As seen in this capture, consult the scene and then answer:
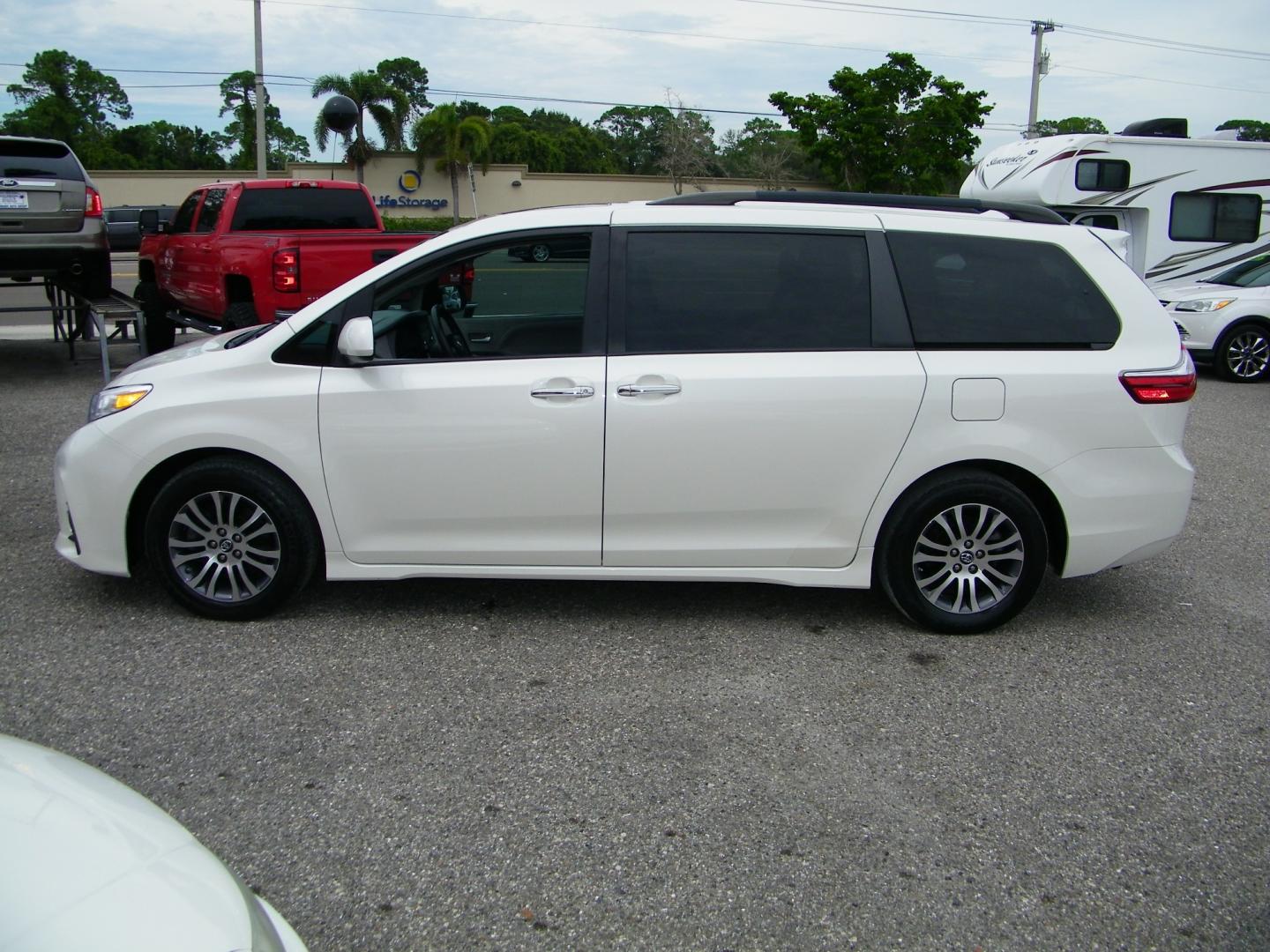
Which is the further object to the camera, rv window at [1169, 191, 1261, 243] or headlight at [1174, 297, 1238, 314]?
rv window at [1169, 191, 1261, 243]

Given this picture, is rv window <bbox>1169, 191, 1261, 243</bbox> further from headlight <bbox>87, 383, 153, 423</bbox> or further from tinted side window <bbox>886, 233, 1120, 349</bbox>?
headlight <bbox>87, 383, 153, 423</bbox>

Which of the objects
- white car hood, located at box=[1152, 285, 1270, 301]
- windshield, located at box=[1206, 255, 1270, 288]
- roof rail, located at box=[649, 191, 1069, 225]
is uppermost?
roof rail, located at box=[649, 191, 1069, 225]

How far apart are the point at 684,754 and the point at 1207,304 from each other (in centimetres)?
1236

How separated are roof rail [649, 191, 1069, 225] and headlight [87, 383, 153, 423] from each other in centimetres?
238

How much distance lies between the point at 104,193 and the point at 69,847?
5095cm

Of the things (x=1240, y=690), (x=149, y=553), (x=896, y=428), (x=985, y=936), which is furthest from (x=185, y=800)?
(x=1240, y=690)

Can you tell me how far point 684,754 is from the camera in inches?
150

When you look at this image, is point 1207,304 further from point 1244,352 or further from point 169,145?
point 169,145

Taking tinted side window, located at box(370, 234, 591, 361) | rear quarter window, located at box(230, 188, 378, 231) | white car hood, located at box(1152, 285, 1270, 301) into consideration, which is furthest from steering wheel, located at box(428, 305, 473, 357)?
white car hood, located at box(1152, 285, 1270, 301)

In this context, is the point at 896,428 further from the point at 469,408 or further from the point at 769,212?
the point at 469,408

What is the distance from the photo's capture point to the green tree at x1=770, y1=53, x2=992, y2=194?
47094 millimetres

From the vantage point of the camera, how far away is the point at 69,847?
193cm

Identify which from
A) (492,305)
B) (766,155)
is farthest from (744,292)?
(766,155)

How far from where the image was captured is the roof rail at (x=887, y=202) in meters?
5.04
